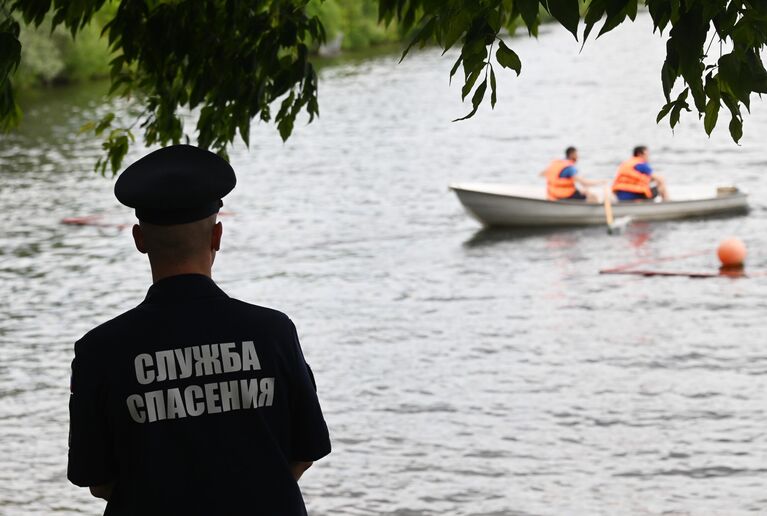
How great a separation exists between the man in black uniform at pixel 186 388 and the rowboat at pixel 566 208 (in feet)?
70.9

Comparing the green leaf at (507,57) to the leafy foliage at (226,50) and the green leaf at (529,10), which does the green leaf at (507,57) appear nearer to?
the green leaf at (529,10)

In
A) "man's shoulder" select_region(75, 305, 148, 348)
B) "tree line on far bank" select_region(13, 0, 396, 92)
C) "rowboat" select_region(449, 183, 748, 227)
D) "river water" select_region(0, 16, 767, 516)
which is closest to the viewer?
"man's shoulder" select_region(75, 305, 148, 348)

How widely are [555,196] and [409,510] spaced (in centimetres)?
1579

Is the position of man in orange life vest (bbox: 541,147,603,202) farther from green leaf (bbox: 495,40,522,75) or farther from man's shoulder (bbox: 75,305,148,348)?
man's shoulder (bbox: 75,305,148,348)

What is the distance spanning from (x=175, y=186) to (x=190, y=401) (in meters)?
0.51

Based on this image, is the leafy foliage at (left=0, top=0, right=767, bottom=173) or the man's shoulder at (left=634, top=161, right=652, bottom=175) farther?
the man's shoulder at (left=634, top=161, right=652, bottom=175)

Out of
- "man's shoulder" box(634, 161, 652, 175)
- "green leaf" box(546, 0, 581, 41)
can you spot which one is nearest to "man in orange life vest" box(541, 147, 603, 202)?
"man's shoulder" box(634, 161, 652, 175)

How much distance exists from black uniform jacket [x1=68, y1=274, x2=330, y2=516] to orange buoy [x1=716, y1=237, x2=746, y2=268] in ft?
58.0

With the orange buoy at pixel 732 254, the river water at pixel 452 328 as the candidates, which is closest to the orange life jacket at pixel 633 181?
the river water at pixel 452 328

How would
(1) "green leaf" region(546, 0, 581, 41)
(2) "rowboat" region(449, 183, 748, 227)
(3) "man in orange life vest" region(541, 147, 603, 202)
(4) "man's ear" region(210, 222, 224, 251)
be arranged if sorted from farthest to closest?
(3) "man in orange life vest" region(541, 147, 603, 202), (2) "rowboat" region(449, 183, 748, 227), (1) "green leaf" region(546, 0, 581, 41), (4) "man's ear" region(210, 222, 224, 251)

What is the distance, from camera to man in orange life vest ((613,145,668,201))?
25.4 m

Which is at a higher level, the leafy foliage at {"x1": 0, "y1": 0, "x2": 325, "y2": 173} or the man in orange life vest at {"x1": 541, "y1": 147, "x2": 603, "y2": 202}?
the leafy foliage at {"x1": 0, "y1": 0, "x2": 325, "y2": 173}

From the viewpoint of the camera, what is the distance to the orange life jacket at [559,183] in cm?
2538

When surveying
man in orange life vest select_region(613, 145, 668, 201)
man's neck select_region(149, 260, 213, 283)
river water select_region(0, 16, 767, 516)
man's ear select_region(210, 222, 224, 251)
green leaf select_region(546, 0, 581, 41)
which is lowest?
river water select_region(0, 16, 767, 516)
